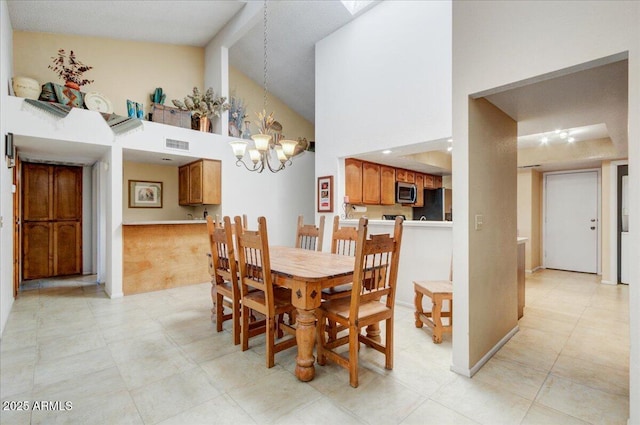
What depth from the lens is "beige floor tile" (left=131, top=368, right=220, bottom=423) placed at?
5.57ft

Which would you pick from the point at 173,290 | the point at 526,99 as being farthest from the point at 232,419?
the point at 173,290

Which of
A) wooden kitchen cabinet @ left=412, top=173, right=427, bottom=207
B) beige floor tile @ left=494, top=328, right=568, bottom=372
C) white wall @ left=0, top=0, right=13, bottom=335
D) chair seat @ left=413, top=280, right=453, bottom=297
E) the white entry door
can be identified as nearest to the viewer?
beige floor tile @ left=494, top=328, right=568, bottom=372

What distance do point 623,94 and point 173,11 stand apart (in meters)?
5.26

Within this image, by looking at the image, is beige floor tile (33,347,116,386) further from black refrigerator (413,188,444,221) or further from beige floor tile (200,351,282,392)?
black refrigerator (413,188,444,221)

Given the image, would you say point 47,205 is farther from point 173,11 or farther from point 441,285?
point 441,285

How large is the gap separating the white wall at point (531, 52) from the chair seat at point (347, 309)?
22.0 inches

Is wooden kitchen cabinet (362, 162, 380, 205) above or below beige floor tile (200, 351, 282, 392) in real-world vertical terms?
above

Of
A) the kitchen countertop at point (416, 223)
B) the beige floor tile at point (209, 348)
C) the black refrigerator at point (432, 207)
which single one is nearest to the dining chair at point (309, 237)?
the kitchen countertop at point (416, 223)

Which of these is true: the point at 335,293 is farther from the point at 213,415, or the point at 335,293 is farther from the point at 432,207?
the point at 432,207

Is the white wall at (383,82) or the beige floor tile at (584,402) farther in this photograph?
the white wall at (383,82)

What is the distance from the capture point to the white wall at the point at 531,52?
145cm

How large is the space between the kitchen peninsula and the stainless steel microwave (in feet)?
11.1

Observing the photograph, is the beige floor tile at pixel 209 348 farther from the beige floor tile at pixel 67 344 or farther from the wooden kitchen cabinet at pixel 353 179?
the wooden kitchen cabinet at pixel 353 179

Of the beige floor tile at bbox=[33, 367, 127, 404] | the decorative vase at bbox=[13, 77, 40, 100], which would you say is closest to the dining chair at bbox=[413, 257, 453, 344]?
the beige floor tile at bbox=[33, 367, 127, 404]
